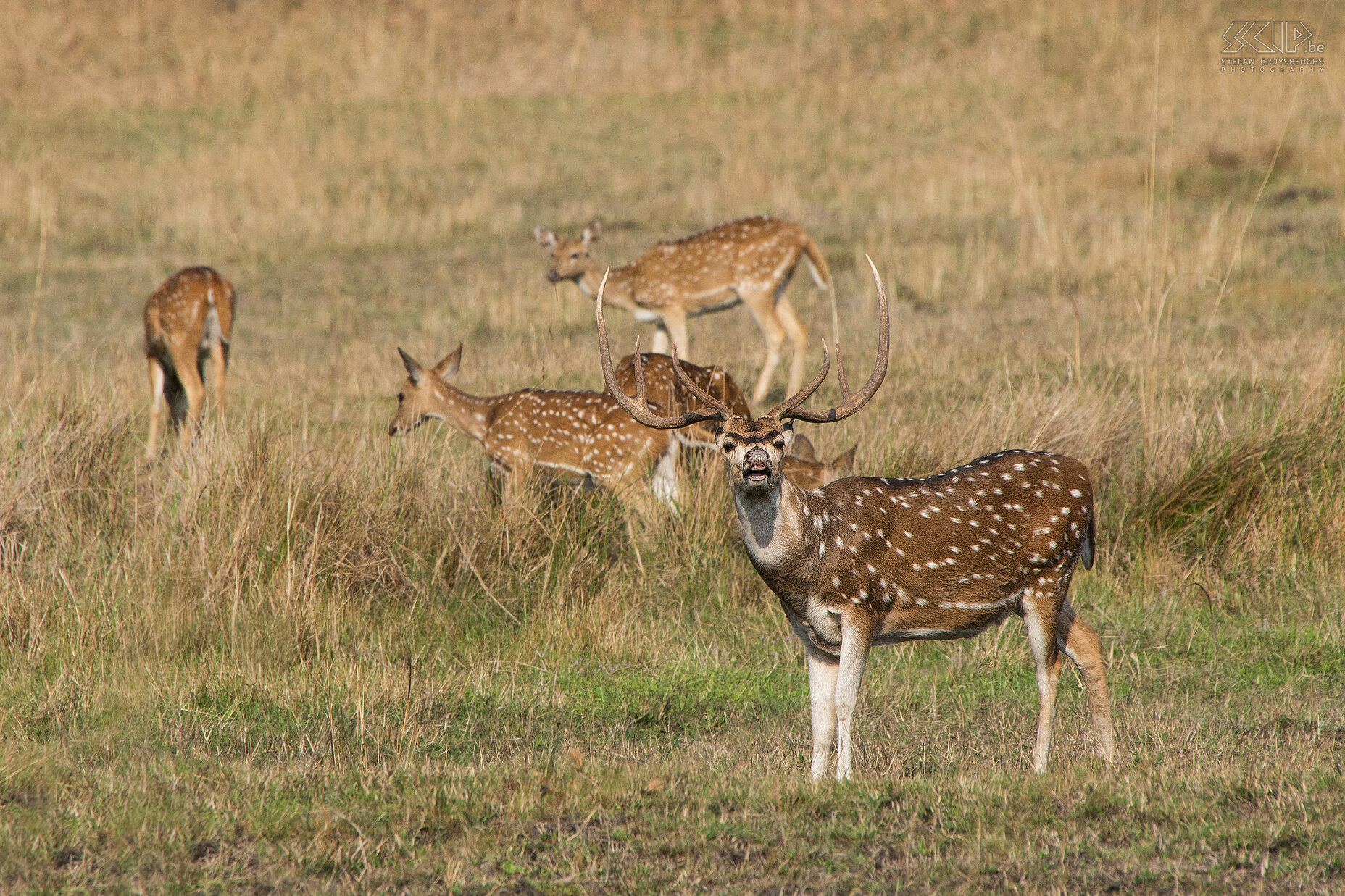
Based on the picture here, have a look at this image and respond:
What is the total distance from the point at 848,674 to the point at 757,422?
1.00 meters

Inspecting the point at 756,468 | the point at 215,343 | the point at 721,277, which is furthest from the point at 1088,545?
the point at 215,343

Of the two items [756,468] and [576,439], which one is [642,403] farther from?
[576,439]

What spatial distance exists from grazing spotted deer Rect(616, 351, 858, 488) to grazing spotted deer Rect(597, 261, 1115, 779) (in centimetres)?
197

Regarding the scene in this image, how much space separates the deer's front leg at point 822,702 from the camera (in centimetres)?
596

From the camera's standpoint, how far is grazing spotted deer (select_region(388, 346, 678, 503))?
9438 millimetres

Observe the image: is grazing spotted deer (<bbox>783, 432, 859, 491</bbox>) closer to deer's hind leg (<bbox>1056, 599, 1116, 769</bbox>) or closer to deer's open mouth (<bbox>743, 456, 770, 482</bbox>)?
deer's hind leg (<bbox>1056, 599, 1116, 769</bbox>)

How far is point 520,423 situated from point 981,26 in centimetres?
2389

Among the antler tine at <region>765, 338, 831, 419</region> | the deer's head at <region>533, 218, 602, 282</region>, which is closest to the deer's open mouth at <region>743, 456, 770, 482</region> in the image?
the antler tine at <region>765, 338, 831, 419</region>

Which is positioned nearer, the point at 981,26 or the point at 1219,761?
the point at 1219,761

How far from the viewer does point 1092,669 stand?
6320mm

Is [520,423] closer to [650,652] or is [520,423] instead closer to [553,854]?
[650,652]

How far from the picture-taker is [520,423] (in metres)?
9.71

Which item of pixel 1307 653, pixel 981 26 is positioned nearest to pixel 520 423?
pixel 1307 653

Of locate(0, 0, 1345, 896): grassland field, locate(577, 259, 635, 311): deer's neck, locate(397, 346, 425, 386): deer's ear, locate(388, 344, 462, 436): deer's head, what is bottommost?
locate(0, 0, 1345, 896): grassland field
